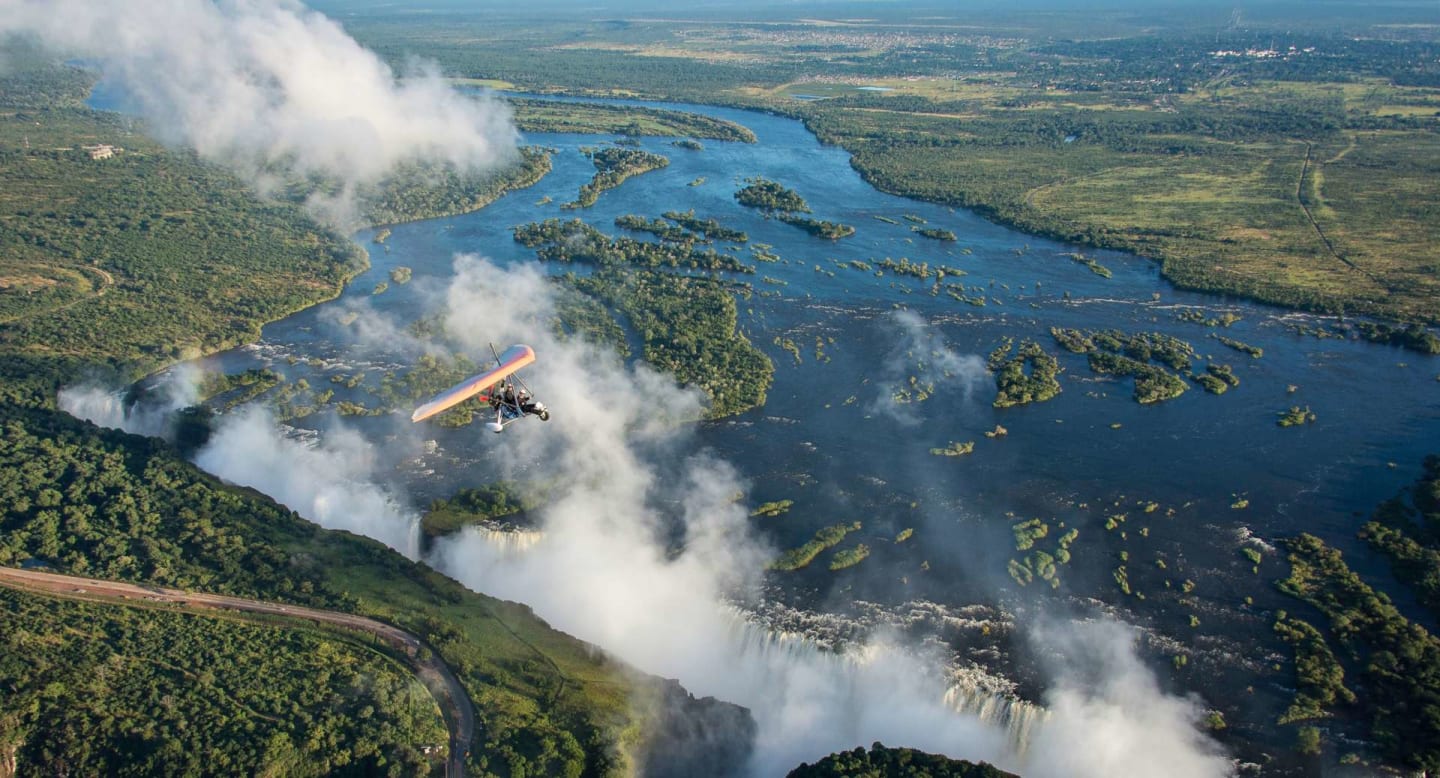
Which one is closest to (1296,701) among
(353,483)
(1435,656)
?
(1435,656)

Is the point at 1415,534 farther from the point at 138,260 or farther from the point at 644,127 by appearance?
the point at 644,127

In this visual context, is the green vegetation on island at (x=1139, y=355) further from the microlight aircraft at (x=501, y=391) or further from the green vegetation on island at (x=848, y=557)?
the microlight aircraft at (x=501, y=391)

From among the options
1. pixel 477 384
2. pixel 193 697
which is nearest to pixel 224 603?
pixel 193 697

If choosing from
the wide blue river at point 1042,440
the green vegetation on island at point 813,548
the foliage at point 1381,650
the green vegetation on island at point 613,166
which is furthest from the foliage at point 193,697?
the green vegetation on island at point 613,166

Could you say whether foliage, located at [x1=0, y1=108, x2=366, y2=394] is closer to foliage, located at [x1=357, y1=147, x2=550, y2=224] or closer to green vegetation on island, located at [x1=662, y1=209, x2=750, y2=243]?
foliage, located at [x1=357, y1=147, x2=550, y2=224]

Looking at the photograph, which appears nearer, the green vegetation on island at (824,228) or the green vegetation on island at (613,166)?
the green vegetation on island at (824,228)

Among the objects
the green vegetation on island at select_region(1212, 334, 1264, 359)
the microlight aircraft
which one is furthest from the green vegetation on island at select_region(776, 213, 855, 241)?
the microlight aircraft
